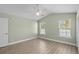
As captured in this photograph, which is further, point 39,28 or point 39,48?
point 39,28

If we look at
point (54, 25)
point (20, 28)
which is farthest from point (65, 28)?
point (20, 28)

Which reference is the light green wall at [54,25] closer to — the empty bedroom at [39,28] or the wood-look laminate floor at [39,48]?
the empty bedroom at [39,28]

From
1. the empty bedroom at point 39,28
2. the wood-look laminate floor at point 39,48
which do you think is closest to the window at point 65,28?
the empty bedroom at point 39,28

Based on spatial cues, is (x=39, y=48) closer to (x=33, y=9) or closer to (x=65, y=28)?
(x=65, y=28)

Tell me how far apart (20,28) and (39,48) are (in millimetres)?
604

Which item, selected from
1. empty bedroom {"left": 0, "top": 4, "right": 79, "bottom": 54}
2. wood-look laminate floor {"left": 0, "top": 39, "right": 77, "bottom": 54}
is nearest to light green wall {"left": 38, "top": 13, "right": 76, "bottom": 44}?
empty bedroom {"left": 0, "top": 4, "right": 79, "bottom": 54}

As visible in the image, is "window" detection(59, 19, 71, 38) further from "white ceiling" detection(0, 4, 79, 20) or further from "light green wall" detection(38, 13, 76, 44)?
"white ceiling" detection(0, 4, 79, 20)

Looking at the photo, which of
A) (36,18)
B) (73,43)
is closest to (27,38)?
(36,18)

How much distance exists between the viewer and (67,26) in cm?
170

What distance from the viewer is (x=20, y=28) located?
6.03 ft

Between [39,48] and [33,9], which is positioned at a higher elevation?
[33,9]

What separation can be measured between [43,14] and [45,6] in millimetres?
193
